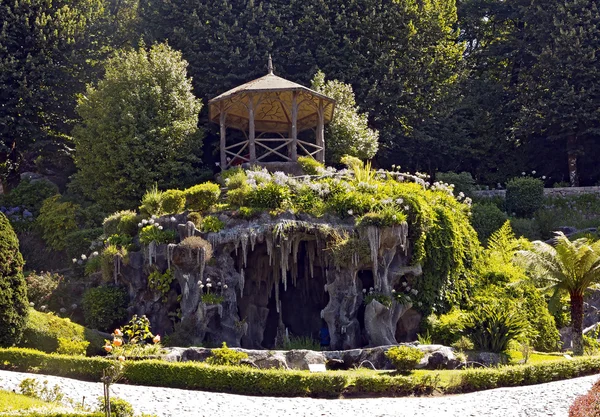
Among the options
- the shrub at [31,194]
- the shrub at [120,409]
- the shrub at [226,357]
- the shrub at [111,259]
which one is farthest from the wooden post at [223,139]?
the shrub at [120,409]

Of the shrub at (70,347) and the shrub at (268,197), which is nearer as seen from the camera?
the shrub at (70,347)

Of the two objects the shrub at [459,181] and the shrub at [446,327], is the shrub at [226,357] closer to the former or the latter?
the shrub at [446,327]

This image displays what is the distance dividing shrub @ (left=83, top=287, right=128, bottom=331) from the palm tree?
12.8 meters

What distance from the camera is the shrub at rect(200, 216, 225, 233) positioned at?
2948cm

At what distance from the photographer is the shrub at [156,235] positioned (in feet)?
97.2

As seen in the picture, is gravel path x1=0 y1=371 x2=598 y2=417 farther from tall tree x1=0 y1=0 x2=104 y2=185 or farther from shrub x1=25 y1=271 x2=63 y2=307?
tall tree x1=0 y1=0 x2=104 y2=185

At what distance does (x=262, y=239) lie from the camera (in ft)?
96.4

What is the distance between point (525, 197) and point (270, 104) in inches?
453

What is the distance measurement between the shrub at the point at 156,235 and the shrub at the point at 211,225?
1.01 metres

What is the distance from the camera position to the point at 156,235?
1170 inches

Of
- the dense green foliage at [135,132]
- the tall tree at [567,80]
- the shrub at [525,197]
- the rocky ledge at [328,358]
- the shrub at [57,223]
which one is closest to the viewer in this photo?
the rocky ledge at [328,358]

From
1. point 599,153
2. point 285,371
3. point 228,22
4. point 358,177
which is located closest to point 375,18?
point 228,22

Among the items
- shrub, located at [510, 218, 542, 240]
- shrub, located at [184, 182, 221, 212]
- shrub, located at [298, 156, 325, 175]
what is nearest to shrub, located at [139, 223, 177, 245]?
shrub, located at [184, 182, 221, 212]

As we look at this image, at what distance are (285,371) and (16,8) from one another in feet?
80.7
